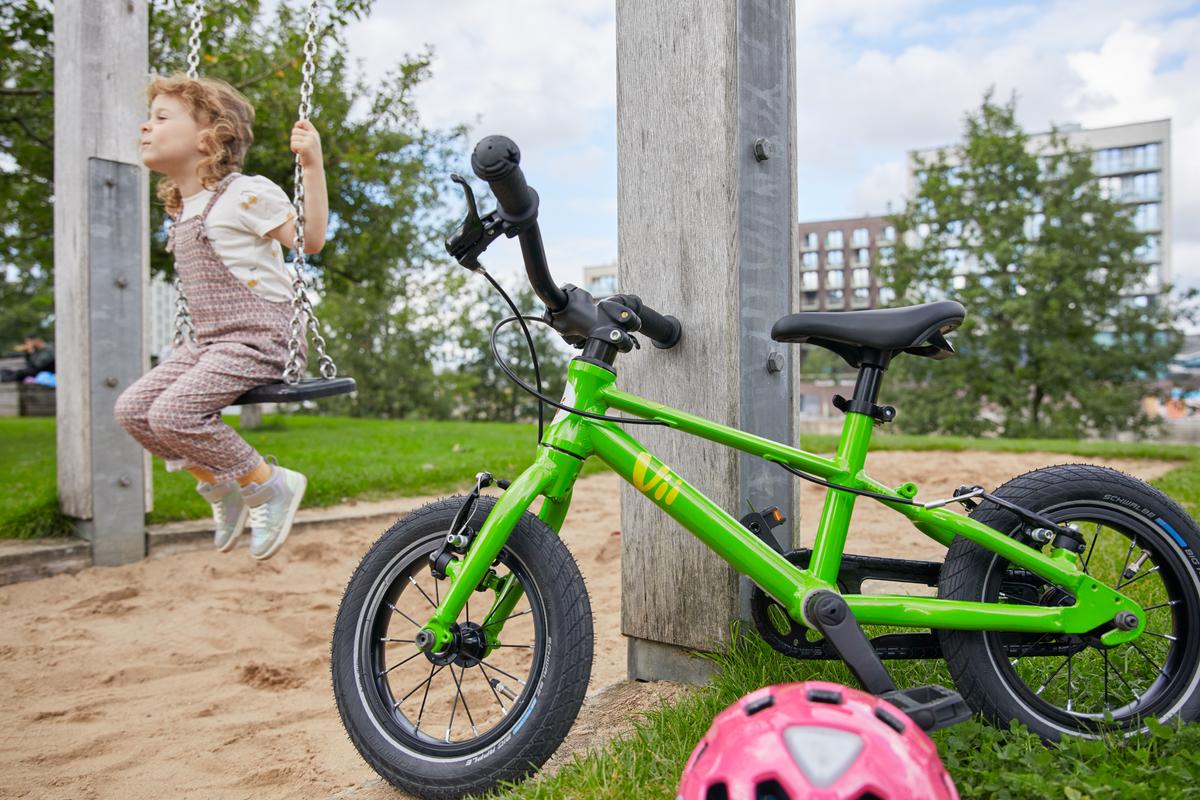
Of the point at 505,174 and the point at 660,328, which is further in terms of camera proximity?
the point at 660,328

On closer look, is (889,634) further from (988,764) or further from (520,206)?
(520,206)

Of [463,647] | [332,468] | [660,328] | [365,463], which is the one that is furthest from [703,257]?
[365,463]

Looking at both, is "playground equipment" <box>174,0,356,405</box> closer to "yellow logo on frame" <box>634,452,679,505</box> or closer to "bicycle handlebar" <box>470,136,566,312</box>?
"bicycle handlebar" <box>470,136,566,312</box>

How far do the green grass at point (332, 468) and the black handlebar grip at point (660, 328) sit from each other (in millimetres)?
3902

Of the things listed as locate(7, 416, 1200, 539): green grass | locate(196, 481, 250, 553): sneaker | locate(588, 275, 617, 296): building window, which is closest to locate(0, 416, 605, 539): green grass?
locate(7, 416, 1200, 539): green grass

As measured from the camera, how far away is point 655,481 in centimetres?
199

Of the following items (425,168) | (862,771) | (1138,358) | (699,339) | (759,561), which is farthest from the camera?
(1138,358)

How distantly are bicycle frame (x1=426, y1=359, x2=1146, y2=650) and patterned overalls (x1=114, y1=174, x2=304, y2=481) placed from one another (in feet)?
5.45

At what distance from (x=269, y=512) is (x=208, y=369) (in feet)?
1.93

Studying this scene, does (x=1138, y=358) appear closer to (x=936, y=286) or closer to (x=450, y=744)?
(x=936, y=286)

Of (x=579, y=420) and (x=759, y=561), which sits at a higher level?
(x=579, y=420)

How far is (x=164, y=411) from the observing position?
313 cm

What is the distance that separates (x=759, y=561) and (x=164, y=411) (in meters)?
2.28

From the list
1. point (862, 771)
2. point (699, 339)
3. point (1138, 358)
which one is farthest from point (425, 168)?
point (1138, 358)
